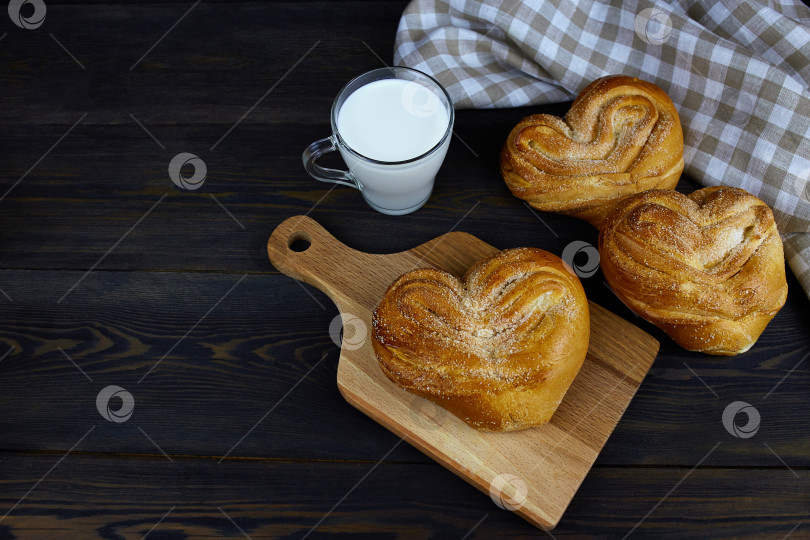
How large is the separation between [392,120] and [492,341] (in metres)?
0.63

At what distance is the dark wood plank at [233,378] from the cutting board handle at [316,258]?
84 mm

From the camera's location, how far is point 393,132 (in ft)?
5.56

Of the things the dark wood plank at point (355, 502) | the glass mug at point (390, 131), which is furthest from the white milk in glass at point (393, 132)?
the dark wood plank at point (355, 502)

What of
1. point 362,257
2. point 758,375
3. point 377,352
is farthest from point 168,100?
point 758,375

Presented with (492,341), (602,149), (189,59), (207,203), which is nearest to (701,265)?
(602,149)

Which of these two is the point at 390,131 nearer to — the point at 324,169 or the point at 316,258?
the point at 324,169

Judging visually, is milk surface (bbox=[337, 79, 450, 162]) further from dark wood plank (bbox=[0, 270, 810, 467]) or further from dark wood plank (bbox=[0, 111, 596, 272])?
dark wood plank (bbox=[0, 270, 810, 467])

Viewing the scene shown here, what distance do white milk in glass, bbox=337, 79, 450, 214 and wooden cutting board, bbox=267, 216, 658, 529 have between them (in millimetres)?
197

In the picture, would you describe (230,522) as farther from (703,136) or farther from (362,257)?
(703,136)

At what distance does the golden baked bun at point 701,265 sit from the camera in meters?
1.56

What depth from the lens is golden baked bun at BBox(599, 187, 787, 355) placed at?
156 cm

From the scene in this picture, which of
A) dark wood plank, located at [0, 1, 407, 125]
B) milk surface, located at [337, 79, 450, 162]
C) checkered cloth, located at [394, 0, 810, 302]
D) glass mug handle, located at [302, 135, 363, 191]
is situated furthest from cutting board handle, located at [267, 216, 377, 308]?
checkered cloth, located at [394, 0, 810, 302]

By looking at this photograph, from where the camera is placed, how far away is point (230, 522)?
163 centimetres

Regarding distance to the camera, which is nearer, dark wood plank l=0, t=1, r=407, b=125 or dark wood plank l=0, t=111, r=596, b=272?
dark wood plank l=0, t=111, r=596, b=272
